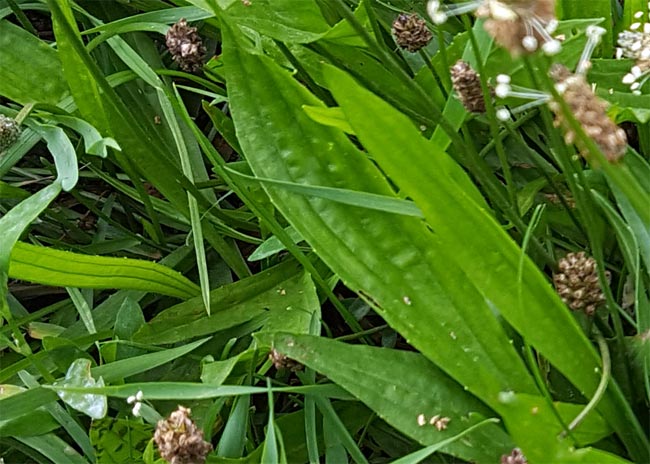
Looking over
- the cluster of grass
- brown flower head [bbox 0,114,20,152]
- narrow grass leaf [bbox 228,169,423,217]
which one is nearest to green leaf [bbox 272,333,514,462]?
the cluster of grass

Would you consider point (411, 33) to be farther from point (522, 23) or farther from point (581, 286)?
point (522, 23)

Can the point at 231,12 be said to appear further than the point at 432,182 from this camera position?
Yes

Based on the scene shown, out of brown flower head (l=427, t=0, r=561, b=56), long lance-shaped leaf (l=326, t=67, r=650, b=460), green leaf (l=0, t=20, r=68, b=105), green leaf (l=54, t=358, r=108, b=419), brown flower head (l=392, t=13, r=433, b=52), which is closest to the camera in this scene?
brown flower head (l=427, t=0, r=561, b=56)

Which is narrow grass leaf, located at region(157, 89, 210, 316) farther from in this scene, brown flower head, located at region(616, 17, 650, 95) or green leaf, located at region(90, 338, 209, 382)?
brown flower head, located at region(616, 17, 650, 95)

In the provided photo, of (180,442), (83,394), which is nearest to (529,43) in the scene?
(180,442)

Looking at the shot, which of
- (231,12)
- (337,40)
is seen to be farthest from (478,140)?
(231,12)

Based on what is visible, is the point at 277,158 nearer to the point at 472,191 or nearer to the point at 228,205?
the point at 472,191
